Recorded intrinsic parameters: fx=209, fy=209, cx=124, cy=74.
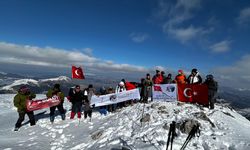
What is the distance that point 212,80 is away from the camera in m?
14.8

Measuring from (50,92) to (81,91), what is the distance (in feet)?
7.52

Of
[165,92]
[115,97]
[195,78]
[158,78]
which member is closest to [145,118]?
[165,92]

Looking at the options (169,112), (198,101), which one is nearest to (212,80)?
(198,101)

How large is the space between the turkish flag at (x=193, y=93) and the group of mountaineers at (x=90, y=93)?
36 cm

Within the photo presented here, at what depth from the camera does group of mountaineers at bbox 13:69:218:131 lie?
1409 centimetres

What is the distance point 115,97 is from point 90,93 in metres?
2.00

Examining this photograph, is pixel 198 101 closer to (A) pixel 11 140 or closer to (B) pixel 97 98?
(B) pixel 97 98

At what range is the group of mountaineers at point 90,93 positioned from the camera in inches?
555

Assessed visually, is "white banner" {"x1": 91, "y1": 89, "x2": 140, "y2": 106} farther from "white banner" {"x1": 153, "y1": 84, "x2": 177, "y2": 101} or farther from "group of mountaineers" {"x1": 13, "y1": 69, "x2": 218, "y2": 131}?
"white banner" {"x1": 153, "y1": 84, "x2": 177, "y2": 101}

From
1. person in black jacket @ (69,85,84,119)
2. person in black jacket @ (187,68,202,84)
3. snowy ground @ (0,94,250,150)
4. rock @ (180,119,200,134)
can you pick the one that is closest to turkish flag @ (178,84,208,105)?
person in black jacket @ (187,68,202,84)

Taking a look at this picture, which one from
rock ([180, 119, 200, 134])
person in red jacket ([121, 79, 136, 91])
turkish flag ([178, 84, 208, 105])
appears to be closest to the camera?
rock ([180, 119, 200, 134])

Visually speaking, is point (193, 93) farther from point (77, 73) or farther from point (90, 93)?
point (77, 73)

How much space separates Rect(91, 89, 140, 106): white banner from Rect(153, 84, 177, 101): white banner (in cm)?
147

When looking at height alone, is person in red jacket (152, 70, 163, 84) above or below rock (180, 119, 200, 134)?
above
